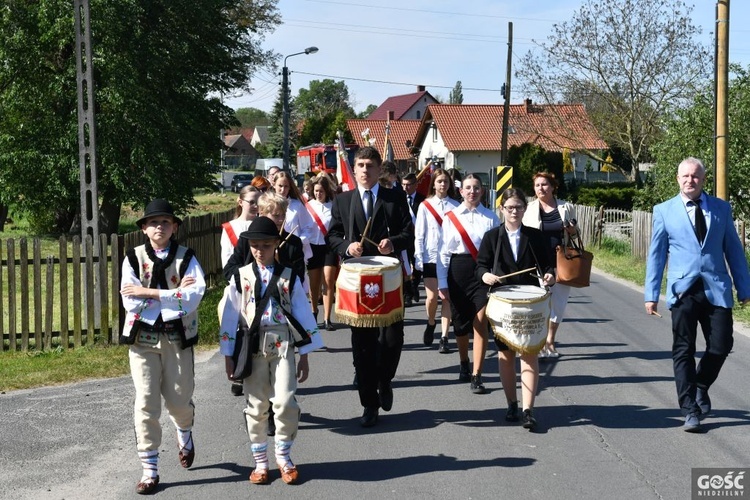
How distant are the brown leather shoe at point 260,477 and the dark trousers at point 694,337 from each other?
10.5ft

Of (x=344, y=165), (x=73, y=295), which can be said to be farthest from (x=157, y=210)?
(x=344, y=165)

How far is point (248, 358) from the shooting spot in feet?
18.6

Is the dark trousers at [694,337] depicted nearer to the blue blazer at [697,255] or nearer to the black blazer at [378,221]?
the blue blazer at [697,255]

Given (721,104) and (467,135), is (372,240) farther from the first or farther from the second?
(467,135)

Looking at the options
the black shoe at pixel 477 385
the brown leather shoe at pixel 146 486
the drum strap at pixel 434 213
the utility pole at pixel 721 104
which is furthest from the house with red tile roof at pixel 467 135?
the brown leather shoe at pixel 146 486

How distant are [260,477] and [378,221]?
251 cm

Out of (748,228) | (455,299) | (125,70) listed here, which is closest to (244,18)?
(125,70)

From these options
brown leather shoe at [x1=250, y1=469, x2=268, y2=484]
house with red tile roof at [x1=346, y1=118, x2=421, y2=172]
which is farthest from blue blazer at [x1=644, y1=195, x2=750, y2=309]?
house with red tile roof at [x1=346, y1=118, x2=421, y2=172]

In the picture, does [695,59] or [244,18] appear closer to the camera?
[695,59]

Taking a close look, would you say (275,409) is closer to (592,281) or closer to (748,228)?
(592,281)

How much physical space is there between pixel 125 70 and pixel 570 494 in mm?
22062

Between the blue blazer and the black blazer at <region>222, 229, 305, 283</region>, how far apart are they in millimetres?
2617

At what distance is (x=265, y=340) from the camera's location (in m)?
5.77

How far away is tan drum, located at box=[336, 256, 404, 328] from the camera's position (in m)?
6.88
